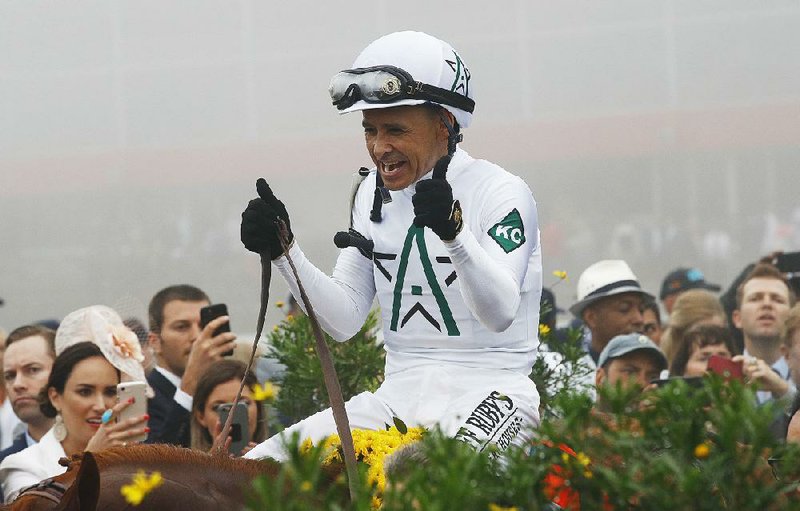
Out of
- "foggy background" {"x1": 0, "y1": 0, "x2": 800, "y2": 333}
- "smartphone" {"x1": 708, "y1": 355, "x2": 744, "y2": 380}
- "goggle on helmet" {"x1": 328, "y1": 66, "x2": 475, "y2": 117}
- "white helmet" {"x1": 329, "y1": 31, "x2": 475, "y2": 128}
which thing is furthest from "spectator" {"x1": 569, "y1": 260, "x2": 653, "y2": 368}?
"goggle on helmet" {"x1": 328, "y1": 66, "x2": 475, "y2": 117}

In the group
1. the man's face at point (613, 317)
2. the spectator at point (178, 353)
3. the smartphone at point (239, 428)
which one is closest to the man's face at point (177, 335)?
the spectator at point (178, 353)

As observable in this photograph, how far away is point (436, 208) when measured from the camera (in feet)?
9.93

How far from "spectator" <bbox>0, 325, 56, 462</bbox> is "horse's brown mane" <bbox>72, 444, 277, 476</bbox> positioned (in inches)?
122

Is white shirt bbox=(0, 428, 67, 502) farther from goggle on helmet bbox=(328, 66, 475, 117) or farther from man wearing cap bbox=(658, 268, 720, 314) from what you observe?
man wearing cap bbox=(658, 268, 720, 314)

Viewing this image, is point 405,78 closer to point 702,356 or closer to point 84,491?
point 84,491

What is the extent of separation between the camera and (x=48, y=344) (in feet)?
19.5

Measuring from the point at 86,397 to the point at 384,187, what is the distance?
1760 millimetres

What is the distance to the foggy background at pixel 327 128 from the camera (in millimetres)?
6891

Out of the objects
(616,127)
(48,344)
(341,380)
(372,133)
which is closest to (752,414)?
(372,133)

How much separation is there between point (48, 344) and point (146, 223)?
4.16ft

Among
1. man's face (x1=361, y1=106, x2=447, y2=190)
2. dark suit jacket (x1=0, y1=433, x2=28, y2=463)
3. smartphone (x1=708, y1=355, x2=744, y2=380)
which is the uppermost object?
man's face (x1=361, y1=106, x2=447, y2=190)

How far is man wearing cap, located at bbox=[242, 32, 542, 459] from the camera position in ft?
10.6

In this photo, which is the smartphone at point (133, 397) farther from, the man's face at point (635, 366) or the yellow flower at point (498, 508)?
the yellow flower at point (498, 508)

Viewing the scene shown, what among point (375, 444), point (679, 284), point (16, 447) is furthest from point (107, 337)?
point (679, 284)
